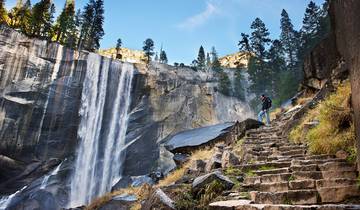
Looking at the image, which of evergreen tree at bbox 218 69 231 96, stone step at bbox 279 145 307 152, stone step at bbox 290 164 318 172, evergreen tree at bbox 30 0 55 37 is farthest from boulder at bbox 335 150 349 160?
evergreen tree at bbox 30 0 55 37

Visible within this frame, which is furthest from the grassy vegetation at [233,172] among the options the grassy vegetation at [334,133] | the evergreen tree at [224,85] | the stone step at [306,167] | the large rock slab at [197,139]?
the evergreen tree at [224,85]

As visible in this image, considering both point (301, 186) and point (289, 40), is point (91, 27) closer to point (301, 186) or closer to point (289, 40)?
point (289, 40)

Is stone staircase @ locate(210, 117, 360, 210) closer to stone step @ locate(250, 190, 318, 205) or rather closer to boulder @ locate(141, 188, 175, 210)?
stone step @ locate(250, 190, 318, 205)

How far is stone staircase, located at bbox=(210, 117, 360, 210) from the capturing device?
4742mm

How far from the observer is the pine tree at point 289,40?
4131cm

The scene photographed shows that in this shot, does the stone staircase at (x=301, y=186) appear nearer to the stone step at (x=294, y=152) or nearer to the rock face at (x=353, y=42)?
the stone step at (x=294, y=152)

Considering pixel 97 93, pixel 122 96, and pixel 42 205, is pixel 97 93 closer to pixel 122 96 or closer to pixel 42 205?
pixel 122 96

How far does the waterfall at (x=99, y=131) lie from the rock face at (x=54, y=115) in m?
0.54

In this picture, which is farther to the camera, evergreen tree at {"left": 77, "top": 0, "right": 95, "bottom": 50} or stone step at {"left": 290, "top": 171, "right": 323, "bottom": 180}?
evergreen tree at {"left": 77, "top": 0, "right": 95, "bottom": 50}

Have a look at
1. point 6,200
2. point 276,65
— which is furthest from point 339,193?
point 276,65

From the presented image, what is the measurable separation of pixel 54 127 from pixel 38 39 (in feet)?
29.5

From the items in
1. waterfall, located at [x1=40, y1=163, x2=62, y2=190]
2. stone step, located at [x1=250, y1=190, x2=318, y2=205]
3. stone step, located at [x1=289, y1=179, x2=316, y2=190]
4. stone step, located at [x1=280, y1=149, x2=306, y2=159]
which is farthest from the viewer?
waterfall, located at [x1=40, y1=163, x2=62, y2=190]

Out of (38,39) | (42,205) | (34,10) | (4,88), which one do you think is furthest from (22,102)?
(34,10)

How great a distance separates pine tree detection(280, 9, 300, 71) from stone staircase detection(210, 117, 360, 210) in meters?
34.7
